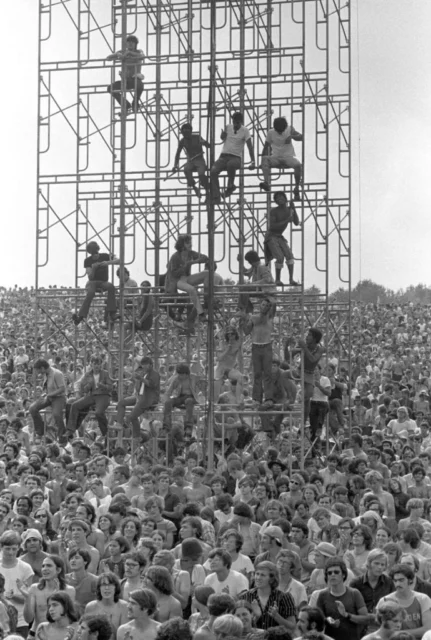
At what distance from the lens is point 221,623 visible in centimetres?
1020

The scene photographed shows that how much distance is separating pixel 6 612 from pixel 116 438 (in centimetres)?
1093

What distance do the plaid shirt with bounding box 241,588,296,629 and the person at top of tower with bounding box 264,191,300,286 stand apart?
1023cm

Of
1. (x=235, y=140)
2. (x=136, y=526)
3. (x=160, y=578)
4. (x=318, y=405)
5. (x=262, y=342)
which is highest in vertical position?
(x=235, y=140)

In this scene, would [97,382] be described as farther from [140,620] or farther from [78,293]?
[140,620]

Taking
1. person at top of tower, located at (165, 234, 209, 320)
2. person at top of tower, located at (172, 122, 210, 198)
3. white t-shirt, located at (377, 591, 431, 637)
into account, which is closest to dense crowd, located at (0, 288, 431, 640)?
white t-shirt, located at (377, 591, 431, 637)

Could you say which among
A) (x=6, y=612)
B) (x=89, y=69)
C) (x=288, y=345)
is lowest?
(x=6, y=612)

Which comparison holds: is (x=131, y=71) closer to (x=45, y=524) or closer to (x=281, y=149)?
(x=281, y=149)

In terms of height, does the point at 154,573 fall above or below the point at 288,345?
below

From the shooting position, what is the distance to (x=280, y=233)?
22.3 m

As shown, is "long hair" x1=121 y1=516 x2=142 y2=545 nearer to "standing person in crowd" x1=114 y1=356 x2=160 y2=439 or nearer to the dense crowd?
the dense crowd

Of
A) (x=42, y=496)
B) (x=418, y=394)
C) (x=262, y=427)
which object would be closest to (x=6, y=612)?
(x=42, y=496)

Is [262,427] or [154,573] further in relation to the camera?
[262,427]

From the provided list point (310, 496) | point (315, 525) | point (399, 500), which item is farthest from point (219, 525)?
point (399, 500)

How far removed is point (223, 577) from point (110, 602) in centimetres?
107
